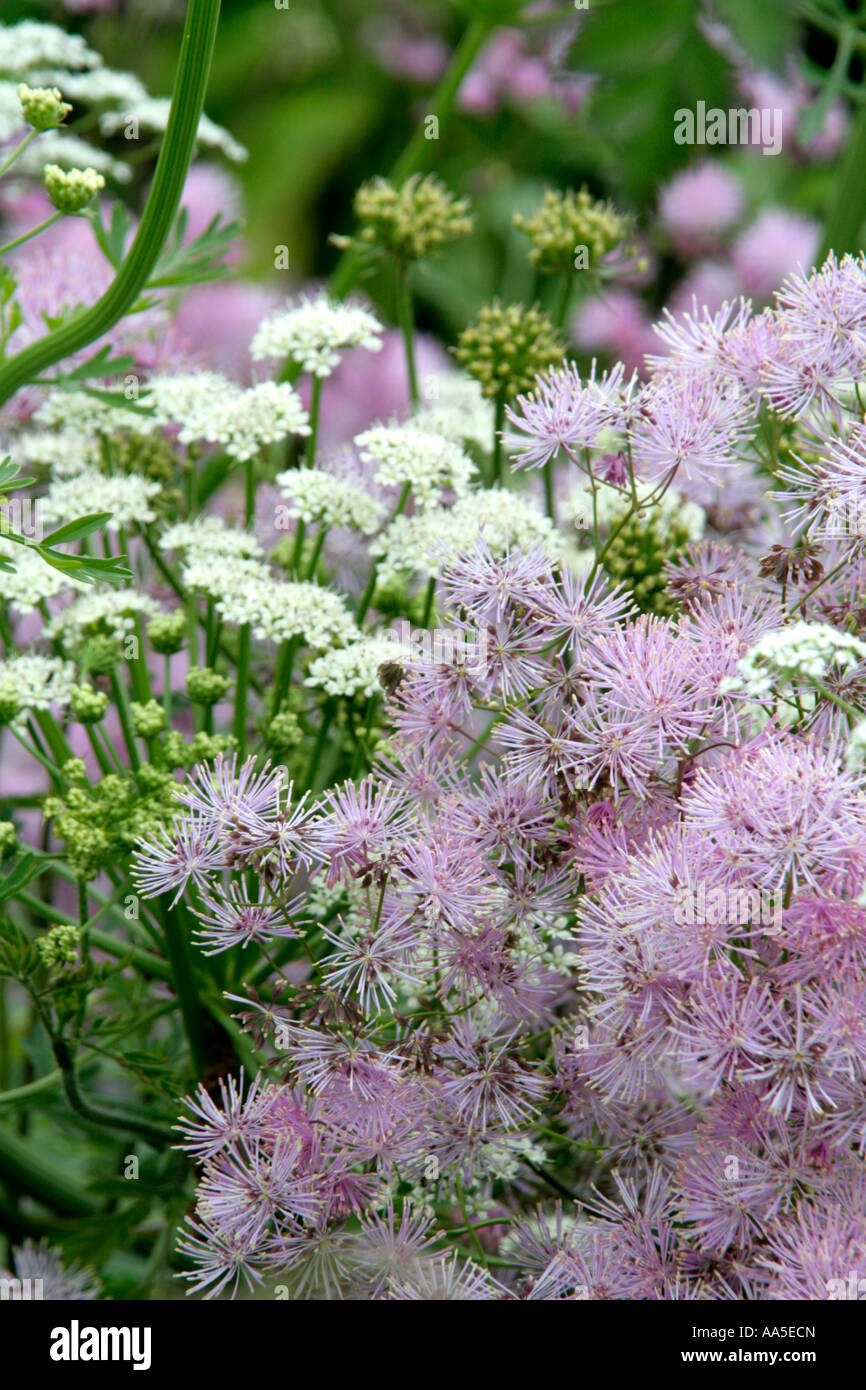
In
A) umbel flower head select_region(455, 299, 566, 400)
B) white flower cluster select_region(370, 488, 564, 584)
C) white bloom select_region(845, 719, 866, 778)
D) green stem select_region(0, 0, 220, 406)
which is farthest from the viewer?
umbel flower head select_region(455, 299, 566, 400)

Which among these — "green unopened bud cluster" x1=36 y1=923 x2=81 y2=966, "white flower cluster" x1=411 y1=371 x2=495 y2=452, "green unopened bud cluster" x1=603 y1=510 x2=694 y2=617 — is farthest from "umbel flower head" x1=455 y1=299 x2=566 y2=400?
"green unopened bud cluster" x1=36 y1=923 x2=81 y2=966

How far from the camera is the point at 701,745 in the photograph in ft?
2.11

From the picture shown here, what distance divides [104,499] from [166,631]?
0.34ft

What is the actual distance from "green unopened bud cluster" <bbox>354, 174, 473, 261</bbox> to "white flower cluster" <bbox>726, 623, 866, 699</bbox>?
0.48 metres

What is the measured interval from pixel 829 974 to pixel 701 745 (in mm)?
138

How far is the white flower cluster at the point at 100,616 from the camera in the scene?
764mm

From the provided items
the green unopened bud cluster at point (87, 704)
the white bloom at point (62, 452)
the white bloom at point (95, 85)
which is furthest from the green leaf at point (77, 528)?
the white bloom at point (95, 85)

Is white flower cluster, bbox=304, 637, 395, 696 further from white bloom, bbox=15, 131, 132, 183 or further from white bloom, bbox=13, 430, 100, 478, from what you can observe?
white bloom, bbox=15, 131, 132, 183

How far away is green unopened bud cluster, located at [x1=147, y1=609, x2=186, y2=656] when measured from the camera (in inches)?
29.8

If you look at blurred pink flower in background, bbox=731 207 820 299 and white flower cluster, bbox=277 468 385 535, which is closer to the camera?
white flower cluster, bbox=277 468 385 535

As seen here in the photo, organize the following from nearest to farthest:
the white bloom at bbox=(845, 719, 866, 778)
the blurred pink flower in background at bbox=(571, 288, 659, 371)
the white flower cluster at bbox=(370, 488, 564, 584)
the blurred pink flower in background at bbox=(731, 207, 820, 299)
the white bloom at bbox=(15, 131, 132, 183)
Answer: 1. the white bloom at bbox=(845, 719, 866, 778)
2. the white flower cluster at bbox=(370, 488, 564, 584)
3. the white bloom at bbox=(15, 131, 132, 183)
4. the blurred pink flower in background at bbox=(731, 207, 820, 299)
5. the blurred pink flower in background at bbox=(571, 288, 659, 371)

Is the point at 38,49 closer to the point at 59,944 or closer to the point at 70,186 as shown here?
the point at 70,186

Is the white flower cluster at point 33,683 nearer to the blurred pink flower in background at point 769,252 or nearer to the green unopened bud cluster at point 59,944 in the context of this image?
the green unopened bud cluster at point 59,944

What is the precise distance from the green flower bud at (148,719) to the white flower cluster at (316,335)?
0.77 ft
